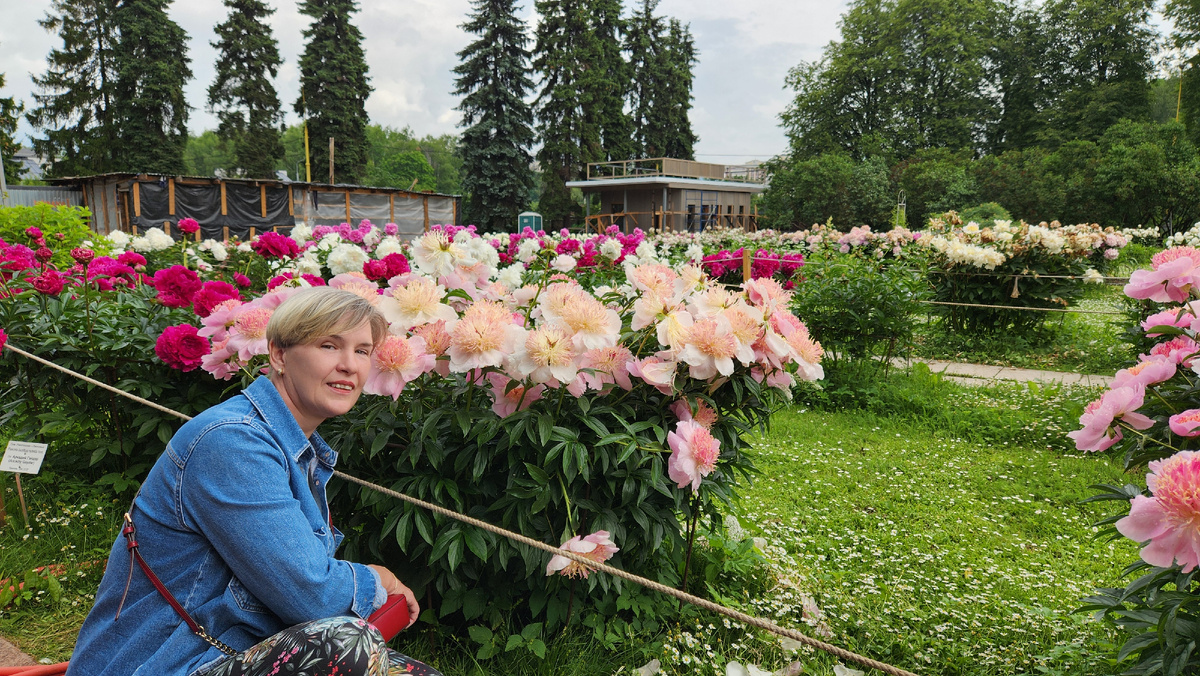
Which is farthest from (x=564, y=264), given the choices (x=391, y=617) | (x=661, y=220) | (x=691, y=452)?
(x=661, y=220)

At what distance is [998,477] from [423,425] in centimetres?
355

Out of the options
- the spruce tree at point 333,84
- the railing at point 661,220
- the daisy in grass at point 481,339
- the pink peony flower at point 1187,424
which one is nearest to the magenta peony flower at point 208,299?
the daisy in grass at point 481,339

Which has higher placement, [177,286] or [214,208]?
[214,208]

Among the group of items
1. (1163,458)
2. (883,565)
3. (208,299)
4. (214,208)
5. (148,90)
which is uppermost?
(148,90)

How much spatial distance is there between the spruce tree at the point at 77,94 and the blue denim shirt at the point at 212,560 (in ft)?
111

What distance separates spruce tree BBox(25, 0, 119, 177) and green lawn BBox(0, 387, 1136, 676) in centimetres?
3174

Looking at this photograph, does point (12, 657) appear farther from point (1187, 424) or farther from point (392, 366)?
point (1187, 424)

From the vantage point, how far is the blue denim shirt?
1127 mm

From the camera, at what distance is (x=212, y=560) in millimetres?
1171

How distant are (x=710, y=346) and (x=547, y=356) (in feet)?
1.27

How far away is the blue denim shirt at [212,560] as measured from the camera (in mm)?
1127

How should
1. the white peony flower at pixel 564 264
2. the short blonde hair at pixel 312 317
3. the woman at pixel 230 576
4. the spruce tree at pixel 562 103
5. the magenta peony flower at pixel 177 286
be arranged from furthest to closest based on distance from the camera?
the spruce tree at pixel 562 103
the magenta peony flower at pixel 177 286
the white peony flower at pixel 564 264
the short blonde hair at pixel 312 317
the woman at pixel 230 576

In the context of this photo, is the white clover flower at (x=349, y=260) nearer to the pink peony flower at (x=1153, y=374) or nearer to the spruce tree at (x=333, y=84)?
the pink peony flower at (x=1153, y=374)

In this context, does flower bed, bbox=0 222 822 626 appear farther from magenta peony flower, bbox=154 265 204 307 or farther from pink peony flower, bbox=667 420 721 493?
magenta peony flower, bbox=154 265 204 307
